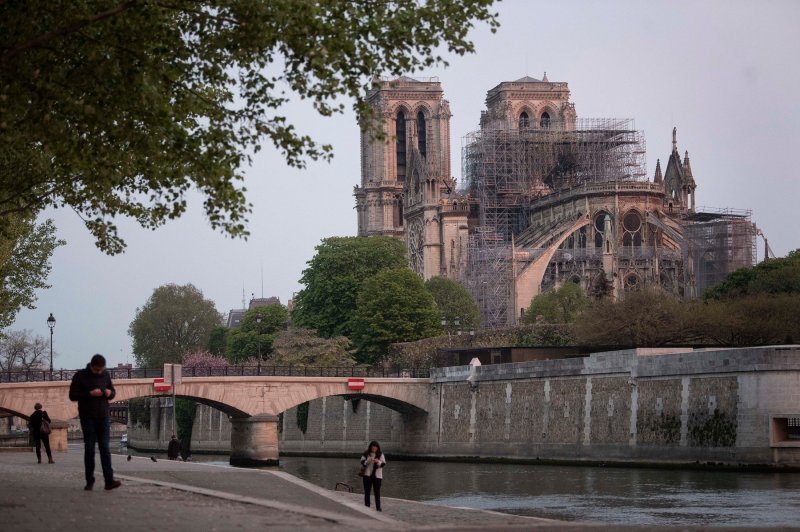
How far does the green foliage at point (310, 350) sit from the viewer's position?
78.4 meters

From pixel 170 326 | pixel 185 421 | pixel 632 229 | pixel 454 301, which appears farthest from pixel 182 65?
pixel 170 326

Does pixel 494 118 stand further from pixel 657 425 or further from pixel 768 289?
pixel 657 425

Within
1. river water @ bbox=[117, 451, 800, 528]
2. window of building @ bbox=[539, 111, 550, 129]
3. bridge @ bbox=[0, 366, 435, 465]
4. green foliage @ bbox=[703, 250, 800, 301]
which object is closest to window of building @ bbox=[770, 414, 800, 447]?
river water @ bbox=[117, 451, 800, 528]

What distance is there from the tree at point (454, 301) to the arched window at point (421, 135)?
34545 millimetres

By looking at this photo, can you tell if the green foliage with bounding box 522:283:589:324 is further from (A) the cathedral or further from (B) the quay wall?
(B) the quay wall

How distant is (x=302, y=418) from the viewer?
254 feet

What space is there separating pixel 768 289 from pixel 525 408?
19822mm

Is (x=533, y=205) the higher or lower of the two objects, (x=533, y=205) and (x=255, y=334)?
the higher

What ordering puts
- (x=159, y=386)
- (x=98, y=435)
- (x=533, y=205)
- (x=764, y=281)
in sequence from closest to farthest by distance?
(x=98, y=435)
(x=159, y=386)
(x=764, y=281)
(x=533, y=205)

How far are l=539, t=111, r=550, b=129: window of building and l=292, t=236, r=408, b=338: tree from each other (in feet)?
128

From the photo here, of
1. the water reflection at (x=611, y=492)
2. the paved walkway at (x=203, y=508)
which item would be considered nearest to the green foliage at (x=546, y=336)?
the water reflection at (x=611, y=492)

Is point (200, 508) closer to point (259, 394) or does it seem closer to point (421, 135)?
point (259, 394)

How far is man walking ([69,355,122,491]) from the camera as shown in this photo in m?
17.7

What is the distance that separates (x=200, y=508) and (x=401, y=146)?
116 metres
